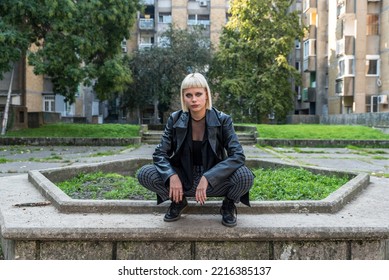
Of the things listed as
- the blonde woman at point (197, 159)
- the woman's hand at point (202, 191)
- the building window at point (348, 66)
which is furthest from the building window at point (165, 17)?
the woman's hand at point (202, 191)

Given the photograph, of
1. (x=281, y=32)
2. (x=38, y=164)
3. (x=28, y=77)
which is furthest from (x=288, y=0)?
(x=38, y=164)

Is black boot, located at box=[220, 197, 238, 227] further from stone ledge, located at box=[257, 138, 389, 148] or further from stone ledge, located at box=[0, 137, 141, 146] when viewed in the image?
stone ledge, located at box=[257, 138, 389, 148]

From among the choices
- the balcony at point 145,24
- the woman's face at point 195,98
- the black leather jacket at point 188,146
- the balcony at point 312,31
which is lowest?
the black leather jacket at point 188,146

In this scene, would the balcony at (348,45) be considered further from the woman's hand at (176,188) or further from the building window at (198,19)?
the woman's hand at (176,188)

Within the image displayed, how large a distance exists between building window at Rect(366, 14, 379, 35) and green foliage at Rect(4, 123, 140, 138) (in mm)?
17083

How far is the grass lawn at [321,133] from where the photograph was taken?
20.8 metres

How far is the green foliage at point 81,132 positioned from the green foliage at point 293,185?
14.7m

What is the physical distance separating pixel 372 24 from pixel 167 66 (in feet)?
48.8

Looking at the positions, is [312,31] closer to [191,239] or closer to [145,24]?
→ [145,24]

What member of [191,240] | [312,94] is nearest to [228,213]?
[191,240]

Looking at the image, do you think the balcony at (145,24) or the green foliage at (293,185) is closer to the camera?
the green foliage at (293,185)

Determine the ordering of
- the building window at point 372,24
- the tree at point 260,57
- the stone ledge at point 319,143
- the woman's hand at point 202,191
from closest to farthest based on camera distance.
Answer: the woman's hand at point 202,191
the stone ledge at point 319,143
the building window at point 372,24
the tree at point 260,57

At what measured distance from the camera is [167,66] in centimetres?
3512

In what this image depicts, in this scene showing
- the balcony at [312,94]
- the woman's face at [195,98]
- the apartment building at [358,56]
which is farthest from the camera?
the balcony at [312,94]
